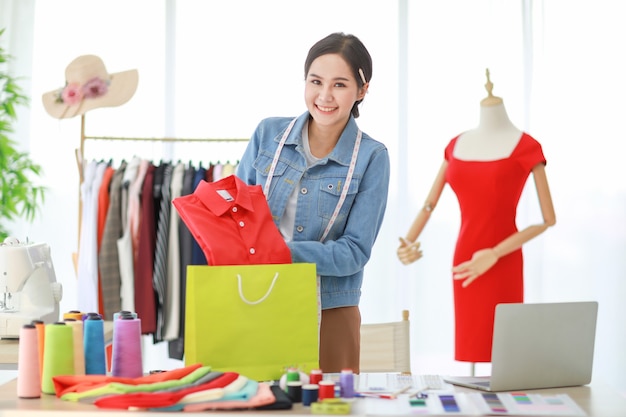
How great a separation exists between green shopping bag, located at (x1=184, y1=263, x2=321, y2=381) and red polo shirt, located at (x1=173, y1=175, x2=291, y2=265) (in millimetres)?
162

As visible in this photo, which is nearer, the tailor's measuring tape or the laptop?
the tailor's measuring tape

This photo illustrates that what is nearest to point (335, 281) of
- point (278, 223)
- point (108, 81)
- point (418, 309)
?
point (278, 223)

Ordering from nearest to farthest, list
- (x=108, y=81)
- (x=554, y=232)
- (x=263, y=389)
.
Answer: (x=263, y=389), (x=108, y=81), (x=554, y=232)

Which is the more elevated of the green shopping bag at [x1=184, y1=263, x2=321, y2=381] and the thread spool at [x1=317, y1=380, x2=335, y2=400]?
the green shopping bag at [x1=184, y1=263, x2=321, y2=381]

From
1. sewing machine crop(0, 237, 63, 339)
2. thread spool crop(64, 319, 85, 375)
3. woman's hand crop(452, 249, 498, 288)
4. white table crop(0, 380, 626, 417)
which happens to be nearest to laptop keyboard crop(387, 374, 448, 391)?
white table crop(0, 380, 626, 417)

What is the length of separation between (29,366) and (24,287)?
35.9 inches

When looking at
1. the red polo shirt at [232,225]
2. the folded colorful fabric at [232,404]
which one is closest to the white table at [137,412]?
the folded colorful fabric at [232,404]

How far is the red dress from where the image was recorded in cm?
240

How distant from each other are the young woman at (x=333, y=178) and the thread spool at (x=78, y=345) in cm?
73

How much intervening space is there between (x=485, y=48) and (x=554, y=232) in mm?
1234

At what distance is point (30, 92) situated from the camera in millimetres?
5184

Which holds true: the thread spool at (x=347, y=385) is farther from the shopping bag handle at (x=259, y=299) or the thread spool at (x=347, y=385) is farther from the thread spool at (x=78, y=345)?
the thread spool at (x=78, y=345)

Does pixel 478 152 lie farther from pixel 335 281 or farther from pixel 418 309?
pixel 418 309

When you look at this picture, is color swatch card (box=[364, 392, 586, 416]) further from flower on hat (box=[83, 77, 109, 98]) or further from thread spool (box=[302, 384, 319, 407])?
flower on hat (box=[83, 77, 109, 98])
